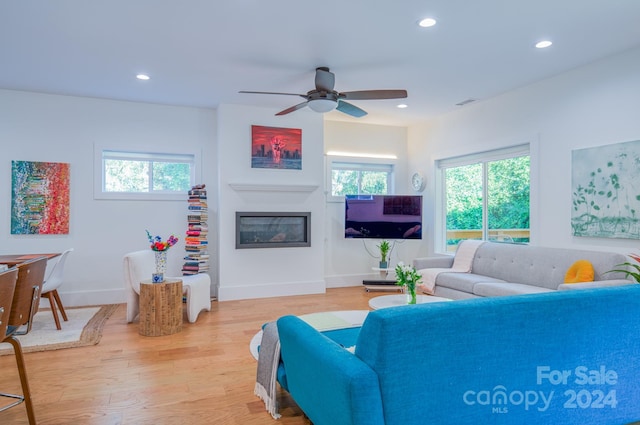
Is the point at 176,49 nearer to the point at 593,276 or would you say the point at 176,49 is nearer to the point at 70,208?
the point at 70,208

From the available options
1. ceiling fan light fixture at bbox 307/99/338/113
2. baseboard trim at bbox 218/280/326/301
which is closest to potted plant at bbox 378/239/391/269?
baseboard trim at bbox 218/280/326/301

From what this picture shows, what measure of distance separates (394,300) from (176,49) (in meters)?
3.14

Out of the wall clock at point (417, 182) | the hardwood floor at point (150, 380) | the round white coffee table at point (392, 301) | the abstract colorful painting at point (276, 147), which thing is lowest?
the hardwood floor at point (150, 380)

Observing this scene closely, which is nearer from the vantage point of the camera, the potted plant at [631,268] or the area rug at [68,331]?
the potted plant at [631,268]

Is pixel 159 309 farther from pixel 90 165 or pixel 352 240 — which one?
pixel 352 240

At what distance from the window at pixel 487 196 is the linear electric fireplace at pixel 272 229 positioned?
234 centimetres

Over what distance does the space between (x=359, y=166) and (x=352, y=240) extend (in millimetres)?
1287

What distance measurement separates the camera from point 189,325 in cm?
426

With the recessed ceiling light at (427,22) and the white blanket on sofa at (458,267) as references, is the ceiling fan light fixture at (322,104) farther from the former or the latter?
the white blanket on sofa at (458,267)

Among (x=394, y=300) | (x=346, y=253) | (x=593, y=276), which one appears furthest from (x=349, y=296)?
(x=593, y=276)

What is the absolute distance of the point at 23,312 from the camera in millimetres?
2309

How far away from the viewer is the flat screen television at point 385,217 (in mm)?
6176

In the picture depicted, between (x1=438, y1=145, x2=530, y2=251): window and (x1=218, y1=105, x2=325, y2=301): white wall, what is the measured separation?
2.11 meters

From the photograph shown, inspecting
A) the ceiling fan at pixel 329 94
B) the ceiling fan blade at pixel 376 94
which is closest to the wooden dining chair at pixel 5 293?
the ceiling fan at pixel 329 94
